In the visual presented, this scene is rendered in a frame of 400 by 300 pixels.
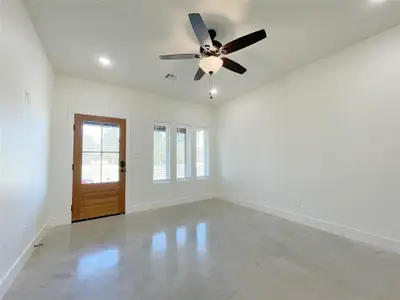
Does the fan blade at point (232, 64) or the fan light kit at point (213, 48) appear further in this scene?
the fan blade at point (232, 64)

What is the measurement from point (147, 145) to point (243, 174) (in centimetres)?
240

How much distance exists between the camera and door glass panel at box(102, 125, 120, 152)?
15.1 ft

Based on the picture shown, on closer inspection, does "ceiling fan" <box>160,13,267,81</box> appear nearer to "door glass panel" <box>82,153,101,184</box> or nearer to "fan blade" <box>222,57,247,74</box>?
"fan blade" <box>222,57,247,74</box>

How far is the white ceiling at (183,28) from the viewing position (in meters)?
2.40

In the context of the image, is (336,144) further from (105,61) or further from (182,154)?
(105,61)

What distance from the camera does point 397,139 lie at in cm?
282

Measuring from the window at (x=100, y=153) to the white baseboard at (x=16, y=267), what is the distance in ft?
4.84

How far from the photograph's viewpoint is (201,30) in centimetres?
234

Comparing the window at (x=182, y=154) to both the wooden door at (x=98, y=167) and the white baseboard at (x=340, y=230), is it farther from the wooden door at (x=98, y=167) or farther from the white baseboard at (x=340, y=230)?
the white baseboard at (x=340, y=230)

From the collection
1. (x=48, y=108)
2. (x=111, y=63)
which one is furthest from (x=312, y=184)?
(x=48, y=108)

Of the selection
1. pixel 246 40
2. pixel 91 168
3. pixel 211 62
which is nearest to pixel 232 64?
pixel 211 62

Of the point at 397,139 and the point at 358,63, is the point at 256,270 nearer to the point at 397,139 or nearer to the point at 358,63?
the point at 397,139

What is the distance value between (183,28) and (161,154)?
3248 mm

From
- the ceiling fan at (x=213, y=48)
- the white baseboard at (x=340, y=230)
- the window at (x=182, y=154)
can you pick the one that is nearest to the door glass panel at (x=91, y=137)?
the window at (x=182, y=154)
